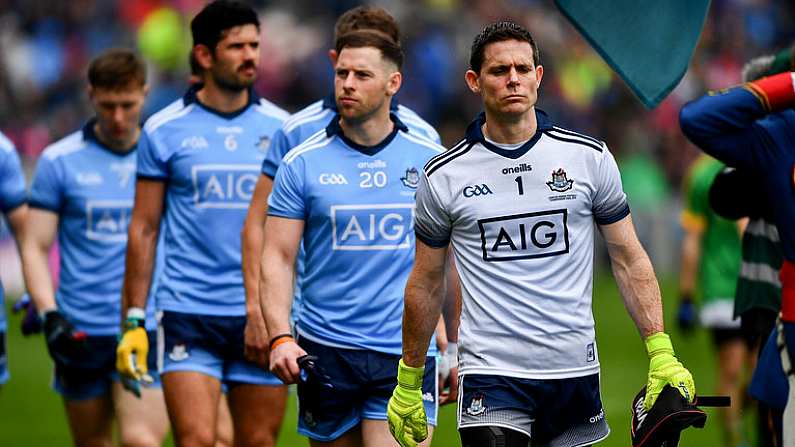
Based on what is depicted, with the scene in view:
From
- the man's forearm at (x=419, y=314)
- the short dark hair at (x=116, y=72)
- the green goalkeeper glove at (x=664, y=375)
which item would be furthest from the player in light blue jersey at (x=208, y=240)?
the green goalkeeper glove at (x=664, y=375)

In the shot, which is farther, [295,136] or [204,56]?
[204,56]

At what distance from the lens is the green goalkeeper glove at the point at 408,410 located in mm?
6438

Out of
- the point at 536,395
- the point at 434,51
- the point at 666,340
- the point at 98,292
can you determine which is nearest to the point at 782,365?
the point at 666,340

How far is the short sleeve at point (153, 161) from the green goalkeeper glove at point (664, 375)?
11.4ft

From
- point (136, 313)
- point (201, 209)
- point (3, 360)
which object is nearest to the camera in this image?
point (201, 209)

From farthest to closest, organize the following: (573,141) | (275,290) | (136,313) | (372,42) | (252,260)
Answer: (136,313), (252,260), (372,42), (275,290), (573,141)

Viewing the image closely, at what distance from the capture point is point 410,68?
23891 mm

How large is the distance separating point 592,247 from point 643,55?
1.07 metres

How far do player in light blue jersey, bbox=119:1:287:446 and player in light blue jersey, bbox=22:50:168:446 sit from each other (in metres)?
0.98

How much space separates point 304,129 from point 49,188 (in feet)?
7.70

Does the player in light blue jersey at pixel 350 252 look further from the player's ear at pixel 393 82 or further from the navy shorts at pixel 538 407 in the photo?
the navy shorts at pixel 538 407

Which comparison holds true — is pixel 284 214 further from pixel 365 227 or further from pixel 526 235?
pixel 526 235

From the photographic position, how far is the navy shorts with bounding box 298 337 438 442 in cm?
721

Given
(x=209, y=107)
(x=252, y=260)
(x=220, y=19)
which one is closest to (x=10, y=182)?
(x=209, y=107)
